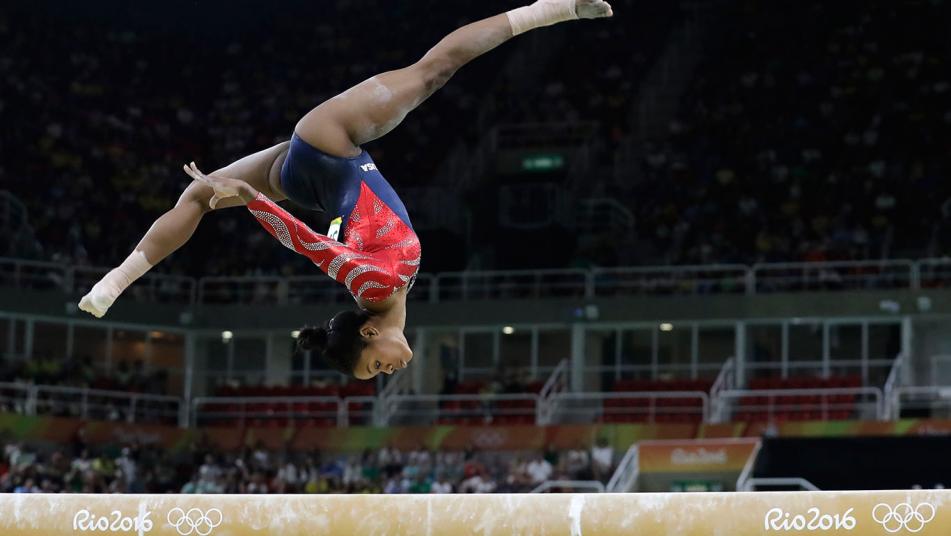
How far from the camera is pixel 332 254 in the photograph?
7574mm

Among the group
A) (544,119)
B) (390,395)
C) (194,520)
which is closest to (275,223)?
(194,520)

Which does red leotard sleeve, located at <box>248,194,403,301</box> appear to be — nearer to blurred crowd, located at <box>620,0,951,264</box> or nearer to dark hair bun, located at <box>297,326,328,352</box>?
dark hair bun, located at <box>297,326,328,352</box>

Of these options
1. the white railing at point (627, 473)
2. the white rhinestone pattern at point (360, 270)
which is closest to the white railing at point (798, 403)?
the white railing at point (627, 473)

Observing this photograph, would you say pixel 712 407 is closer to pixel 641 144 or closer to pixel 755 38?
pixel 641 144

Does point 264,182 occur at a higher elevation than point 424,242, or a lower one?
lower

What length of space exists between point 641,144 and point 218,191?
84.9 ft

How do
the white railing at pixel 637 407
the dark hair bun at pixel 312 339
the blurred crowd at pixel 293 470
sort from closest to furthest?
the dark hair bun at pixel 312 339, the blurred crowd at pixel 293 470, the white railing at pixel 637 407

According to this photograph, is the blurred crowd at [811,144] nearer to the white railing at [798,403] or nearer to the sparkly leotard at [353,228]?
the white railing at [798,403]

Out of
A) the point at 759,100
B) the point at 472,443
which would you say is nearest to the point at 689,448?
the point at 472,443

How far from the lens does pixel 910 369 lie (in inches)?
1077

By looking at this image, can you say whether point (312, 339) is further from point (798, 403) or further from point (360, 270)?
point (798, 403)

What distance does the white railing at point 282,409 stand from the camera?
2850cm

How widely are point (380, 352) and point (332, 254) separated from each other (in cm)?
57

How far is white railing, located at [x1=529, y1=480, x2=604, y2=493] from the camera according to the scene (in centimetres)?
2275
